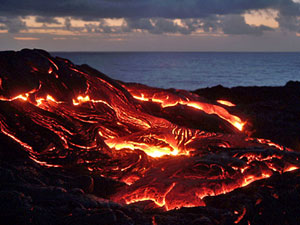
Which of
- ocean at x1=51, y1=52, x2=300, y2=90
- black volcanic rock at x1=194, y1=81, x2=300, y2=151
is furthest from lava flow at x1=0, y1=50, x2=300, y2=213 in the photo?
ocean at x1=51, y1=52, x2=300, y2=90

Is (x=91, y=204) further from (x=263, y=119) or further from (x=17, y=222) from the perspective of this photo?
(x=263, y=119)

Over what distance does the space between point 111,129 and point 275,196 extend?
2.41 metres

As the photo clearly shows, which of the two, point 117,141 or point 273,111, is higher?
point 273,111

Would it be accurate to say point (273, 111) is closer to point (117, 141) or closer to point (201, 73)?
point (117, 141)

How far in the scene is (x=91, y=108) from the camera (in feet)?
14.7

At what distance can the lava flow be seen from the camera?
333 centimetres

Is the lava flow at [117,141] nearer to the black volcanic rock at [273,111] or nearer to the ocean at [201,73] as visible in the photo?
the black volcanic rock at [273,111]

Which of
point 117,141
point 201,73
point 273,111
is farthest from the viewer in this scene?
point 201,73

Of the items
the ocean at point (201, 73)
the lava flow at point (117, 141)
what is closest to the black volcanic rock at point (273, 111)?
the lava flow at point (117, 141)

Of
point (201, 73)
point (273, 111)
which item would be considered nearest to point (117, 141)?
point (273, 111)

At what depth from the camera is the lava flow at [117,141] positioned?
3328mm

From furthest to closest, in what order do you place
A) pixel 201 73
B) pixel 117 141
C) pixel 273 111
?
pixel 201 73
pixel 273 111
pixel 117 141

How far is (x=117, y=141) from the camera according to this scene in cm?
445

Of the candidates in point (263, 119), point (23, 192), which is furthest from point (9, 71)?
point (263, 119)
